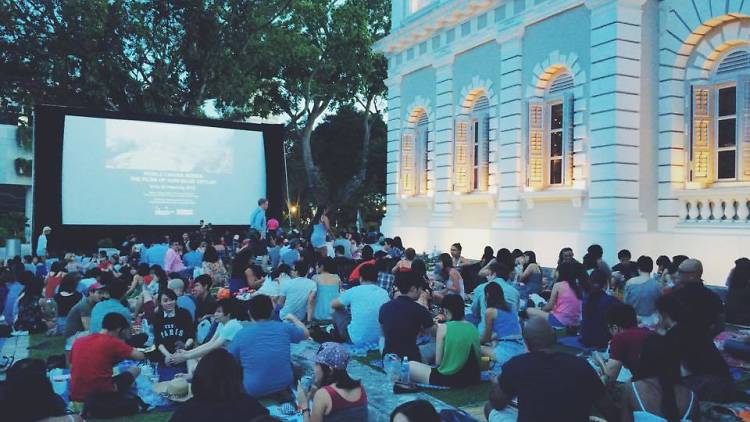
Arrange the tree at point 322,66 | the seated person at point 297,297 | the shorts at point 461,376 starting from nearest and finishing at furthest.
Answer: the shorts at point 461,376 < the seated person at point 297,297 < the tree at point 322,66

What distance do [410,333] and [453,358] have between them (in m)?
0.55

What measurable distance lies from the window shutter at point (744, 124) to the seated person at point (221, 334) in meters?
10.5

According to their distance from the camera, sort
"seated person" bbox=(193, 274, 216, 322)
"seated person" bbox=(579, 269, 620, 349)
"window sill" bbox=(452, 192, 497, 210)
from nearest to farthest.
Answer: "seated person" bbox=(579, 269, 620, 349) < "seated person" bbox=(193, 274, 216, 322) < "window sill" bbox=(452, 192, 497, 210)

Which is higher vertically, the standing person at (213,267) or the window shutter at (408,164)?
the window shutter at (408,164)

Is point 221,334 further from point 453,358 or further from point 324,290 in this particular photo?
point 324,290

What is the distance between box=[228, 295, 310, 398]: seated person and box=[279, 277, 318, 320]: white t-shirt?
11.0 feet

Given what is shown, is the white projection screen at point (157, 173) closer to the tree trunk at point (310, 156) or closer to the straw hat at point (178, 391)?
the tree trunk at point (310, 156)

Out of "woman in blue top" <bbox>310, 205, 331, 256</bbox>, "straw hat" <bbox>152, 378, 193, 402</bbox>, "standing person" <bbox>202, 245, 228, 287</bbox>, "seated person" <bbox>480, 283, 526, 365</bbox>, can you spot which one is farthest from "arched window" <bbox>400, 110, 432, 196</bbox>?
"straw hat" <bbox>152, 378, 193, 402</bbox>

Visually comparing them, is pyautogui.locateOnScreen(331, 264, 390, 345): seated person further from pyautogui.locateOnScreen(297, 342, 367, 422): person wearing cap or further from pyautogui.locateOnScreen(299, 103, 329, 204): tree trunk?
pyautogui.locateOnScreen(299, 103, 329, 204): tree trunk

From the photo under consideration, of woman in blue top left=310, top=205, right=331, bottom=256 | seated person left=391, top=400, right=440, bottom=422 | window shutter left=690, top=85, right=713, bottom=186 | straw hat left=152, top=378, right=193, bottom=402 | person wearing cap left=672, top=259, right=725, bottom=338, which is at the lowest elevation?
straw hat left=152, top=378, right=193, bottom=402

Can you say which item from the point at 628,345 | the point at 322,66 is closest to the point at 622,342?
the point at 628,345

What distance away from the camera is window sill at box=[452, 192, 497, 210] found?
737 inches

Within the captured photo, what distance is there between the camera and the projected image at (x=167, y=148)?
77.5ft

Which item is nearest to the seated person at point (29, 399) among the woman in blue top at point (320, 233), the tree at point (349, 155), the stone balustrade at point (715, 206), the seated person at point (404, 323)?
the seated person at point (404, 323)
